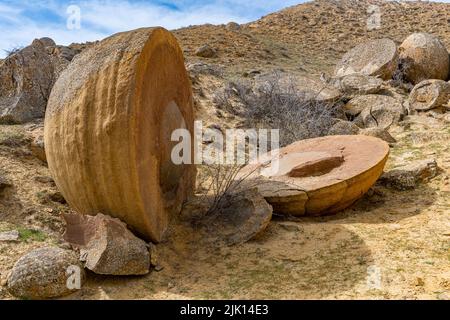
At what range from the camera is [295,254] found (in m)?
3.56

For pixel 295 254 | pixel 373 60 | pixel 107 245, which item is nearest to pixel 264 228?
pixel 295 254

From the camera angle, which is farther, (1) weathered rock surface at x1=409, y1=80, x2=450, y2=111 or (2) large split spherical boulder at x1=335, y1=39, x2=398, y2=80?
(2) large split spherical boulder at x1=335, y1=39, x2=398, y2=80

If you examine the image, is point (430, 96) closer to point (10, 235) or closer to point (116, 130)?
point (116, 130)

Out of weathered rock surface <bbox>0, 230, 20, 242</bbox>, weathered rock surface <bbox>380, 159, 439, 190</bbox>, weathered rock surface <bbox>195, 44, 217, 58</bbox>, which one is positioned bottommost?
weathered rock surface <bbox>0, 230, 20, 242</bbox>

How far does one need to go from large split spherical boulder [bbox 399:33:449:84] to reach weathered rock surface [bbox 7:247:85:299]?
869 centimetres

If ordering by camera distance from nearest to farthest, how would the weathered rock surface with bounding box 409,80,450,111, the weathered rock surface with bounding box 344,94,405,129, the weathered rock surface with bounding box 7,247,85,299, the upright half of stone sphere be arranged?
1. the weathered rock surface with bounding box 7,247,85,299
2. the upright half of stone sphere
3. the weathered rock surface with bounding box 344,94,405,129
4. the weathered rock surface with bounding box 409,80,450,111

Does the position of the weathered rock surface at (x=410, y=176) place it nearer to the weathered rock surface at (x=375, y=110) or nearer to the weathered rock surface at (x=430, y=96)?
the weathered rock surface at (x=375, y=110)

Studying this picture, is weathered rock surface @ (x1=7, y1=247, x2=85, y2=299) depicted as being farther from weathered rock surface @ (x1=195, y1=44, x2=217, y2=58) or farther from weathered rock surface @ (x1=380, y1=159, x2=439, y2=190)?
weathered rock surface @ (x1=195, y1=44, x2=217, y2=58)

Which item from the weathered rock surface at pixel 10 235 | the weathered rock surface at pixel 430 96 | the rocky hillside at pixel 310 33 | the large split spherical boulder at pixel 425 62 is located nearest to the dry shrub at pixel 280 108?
the weathered rock surface at pixel 430 96

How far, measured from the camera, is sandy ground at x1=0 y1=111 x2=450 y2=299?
303 centimetres

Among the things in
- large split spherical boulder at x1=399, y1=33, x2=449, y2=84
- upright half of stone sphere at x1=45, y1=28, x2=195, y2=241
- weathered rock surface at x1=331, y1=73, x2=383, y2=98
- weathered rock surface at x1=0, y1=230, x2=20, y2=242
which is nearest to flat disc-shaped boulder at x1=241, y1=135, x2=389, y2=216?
upright half of stone sphere at x1=45, y1=28, x2=195, y2=241

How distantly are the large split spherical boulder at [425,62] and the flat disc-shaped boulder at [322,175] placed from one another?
18.9 ft

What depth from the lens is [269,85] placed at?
8.71 m
